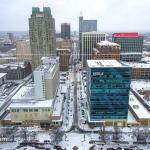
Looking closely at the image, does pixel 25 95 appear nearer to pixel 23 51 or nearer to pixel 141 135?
pixel 141 135

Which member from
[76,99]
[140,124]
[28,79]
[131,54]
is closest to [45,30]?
[28,79]

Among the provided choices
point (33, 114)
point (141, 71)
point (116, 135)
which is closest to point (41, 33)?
point (33, 114)

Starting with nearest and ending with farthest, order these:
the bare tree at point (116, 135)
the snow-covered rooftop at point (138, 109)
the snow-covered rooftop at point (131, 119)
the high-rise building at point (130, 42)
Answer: the bare tree at point (116, 135)
the snow-covered rooftop at point (131, 119)
the snow-covered rooftop at point (138, 109)
the high-rise building at point (130, 42)

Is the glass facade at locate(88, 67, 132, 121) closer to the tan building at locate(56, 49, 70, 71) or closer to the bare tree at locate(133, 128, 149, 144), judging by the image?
the bare tree at locate(133, 128, 149, 144)

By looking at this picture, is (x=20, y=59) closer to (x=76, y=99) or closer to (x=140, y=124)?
(x=76, y=99)

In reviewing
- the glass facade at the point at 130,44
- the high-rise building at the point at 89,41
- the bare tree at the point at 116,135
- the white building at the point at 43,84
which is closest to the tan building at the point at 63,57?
the high-rise building at the point at 89,41

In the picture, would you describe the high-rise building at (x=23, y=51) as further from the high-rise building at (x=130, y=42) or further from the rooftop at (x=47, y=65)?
the rooftop at (x=47, y=65)

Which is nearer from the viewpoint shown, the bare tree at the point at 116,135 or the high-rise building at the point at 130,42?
the bare tree at the point at 116,135
